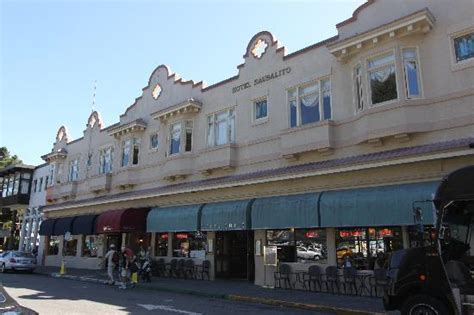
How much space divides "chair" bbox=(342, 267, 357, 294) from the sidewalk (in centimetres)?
61

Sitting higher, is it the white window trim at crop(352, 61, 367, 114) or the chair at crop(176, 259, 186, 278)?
the white window trim at crop(352, 61, 367, 114)

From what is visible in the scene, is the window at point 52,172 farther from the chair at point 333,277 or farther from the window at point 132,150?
the chair at point 333,277

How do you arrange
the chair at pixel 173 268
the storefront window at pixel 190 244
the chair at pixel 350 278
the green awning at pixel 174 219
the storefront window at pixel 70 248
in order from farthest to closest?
the storefront window at pixel 70 248, the chair at pixel 173 268, the storefront window at pixel 190 244, the green awning at pixel 174 219, the chair at pixel 350 278

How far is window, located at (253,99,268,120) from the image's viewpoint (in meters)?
20.0

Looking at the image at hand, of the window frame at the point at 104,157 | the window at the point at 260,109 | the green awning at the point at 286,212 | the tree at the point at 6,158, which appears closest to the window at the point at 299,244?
the green awning at the point at 286,212

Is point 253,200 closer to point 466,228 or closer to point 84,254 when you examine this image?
point 466,228

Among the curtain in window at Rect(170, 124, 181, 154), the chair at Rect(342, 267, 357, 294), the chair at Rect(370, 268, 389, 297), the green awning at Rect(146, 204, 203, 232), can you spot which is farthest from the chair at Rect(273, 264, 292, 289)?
the curtain in window at Rect(170, 124, 181, 154)

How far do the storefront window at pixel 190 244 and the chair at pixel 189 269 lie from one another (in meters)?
0.52

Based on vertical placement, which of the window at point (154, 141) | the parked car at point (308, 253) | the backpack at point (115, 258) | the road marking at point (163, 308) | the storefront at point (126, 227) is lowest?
the road marking at point (163, 308)

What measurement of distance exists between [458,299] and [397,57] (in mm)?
9445

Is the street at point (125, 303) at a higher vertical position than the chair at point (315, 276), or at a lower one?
lower

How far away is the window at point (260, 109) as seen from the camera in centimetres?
1995

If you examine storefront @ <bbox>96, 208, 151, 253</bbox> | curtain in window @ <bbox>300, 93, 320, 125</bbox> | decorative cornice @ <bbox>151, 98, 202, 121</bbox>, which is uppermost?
decorative cornice @ <bbox>151, 98, 202, 121</bbox>

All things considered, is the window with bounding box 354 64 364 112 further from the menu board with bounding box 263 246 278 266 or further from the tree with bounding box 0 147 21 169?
the tree with bounding box 0 147 21 169
